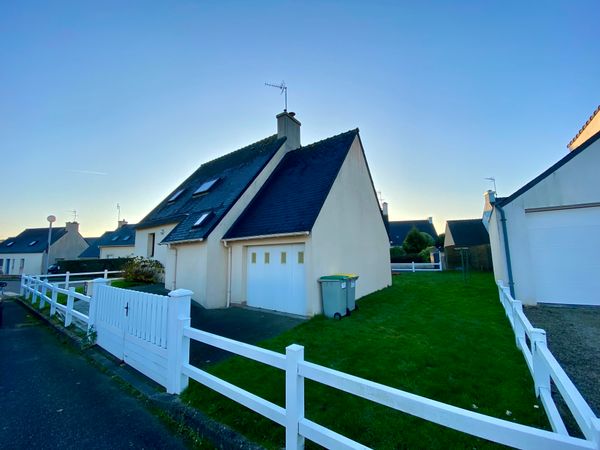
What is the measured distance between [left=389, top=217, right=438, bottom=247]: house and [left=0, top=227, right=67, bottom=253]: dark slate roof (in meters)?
53.1

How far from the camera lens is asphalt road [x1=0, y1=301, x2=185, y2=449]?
124 inches

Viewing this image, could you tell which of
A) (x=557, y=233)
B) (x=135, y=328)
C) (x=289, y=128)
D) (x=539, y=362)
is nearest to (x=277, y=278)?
(x=135, y=328)

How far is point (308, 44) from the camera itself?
914 centimetres

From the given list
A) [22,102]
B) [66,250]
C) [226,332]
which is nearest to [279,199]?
[226,332]

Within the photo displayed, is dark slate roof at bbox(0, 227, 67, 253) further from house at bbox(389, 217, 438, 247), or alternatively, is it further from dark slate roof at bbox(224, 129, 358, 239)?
house at bbox(389, 217, 438, 247)

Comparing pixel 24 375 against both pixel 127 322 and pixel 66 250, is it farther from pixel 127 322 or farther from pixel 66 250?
pixel 66 250

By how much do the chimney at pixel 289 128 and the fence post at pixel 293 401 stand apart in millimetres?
12242

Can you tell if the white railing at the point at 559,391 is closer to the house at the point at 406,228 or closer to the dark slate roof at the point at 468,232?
the dark slate roof at the point at 468,232

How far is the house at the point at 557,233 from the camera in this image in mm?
8422

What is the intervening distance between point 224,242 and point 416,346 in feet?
24.6

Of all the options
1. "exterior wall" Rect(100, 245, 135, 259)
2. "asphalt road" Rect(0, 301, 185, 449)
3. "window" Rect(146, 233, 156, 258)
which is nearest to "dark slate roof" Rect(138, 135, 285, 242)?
"window" Rect(146, 233, 156, 258)

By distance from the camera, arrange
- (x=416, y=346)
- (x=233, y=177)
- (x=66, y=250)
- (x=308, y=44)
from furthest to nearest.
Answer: (x=66, y=250)
(x=233, y=177)
(x=308, y=44)
(x=416, y=346)

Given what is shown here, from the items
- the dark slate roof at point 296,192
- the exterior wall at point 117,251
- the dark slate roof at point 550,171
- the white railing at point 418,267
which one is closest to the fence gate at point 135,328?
the dark slate roof at point 296,192

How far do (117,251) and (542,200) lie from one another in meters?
37.3
